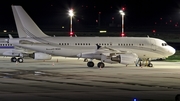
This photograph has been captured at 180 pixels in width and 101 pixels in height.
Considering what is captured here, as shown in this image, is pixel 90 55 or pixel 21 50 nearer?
pixel 90 55

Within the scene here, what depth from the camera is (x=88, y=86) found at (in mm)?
34750

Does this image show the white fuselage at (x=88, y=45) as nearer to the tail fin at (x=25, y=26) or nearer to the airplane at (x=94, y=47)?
the airplane at (x=94, y=47)

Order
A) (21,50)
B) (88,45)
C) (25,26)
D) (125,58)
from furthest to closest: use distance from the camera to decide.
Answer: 1. (21,50)
2. (25,26)
3. (88,45)
4. (125,58)

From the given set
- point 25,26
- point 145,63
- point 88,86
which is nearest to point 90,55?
point 145,63

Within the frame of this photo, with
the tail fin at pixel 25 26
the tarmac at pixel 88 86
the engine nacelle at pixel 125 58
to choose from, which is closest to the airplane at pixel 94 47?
the tail fin at pixel 25 26

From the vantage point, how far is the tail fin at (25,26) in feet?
188

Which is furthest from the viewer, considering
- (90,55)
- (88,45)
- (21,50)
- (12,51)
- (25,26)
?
(12,51)

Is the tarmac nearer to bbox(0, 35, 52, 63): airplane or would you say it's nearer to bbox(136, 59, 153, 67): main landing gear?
bbox(136, 59, 153, 67): main landing gear

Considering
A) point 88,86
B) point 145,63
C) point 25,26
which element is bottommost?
point 88,86

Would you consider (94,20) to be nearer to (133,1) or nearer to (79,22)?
(79,22)

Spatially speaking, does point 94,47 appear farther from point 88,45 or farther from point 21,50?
point 21,50

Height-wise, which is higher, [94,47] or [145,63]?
[94,47]

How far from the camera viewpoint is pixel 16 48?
60.3 meters

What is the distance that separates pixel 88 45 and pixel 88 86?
798 inches
